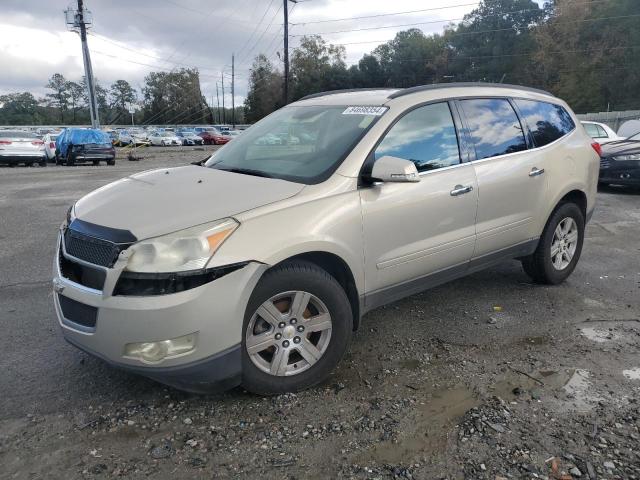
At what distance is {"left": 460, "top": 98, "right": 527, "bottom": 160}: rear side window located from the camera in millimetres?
4129

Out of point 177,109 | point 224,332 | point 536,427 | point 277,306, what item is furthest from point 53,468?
point 177,109

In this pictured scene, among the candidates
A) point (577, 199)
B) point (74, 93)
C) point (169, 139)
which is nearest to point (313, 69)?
point (169, 139)

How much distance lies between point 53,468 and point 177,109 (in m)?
110

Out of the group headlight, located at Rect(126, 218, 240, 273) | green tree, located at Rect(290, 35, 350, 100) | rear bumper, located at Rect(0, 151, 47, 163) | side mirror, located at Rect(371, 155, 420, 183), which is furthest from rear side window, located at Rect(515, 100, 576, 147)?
green tree, located at Rect(290, 35, 350, 100)

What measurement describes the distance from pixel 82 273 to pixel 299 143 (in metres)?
1.77

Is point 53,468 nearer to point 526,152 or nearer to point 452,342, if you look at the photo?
point 452,342

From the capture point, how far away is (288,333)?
10.1 ft

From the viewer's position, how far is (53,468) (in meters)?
2.48

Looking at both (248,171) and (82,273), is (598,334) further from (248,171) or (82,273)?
(82,273)

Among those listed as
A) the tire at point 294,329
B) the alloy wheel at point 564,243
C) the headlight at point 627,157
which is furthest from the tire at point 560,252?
the headlight at point 627,157

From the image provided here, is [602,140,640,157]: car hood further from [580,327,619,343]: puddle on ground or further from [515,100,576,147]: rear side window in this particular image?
[580,327,619,343]: puddle on ground

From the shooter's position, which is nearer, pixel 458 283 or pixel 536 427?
pixel 536 427

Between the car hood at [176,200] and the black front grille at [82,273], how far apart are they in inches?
10.2

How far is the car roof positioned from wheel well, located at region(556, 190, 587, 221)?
103 centimetres
